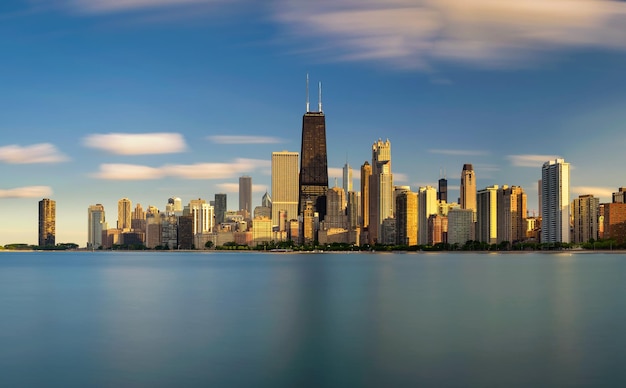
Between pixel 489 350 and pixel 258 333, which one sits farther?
pixel 258 333

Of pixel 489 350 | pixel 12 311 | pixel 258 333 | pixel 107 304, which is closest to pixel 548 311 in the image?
pixel 489 350

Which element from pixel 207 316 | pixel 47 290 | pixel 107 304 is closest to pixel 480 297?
pixel 207 316

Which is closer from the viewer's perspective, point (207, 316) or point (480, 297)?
point (207, 316)

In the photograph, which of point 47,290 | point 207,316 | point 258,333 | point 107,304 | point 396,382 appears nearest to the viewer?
point 396,382

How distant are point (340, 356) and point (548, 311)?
3728 cm

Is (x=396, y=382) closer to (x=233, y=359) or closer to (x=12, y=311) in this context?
(x=233, y=359)

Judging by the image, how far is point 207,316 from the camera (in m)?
73.9

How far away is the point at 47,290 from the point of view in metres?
115

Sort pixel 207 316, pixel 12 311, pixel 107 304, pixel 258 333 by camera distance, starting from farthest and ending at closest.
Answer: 1. pixel 107 304
2. pixel 12 311
3. pixel 207 316
4. pixel 258 333

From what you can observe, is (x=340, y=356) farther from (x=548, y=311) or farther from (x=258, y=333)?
(x=548, y=311)

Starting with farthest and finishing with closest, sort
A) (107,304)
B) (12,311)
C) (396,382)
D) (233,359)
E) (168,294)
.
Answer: (168,294) < (107,304) < (12,311) < (233,359) < (396,382)

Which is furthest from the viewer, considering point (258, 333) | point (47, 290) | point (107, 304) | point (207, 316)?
point (47, 290)

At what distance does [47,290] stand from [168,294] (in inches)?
997

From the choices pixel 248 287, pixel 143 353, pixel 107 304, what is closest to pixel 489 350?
pixel 143 353
